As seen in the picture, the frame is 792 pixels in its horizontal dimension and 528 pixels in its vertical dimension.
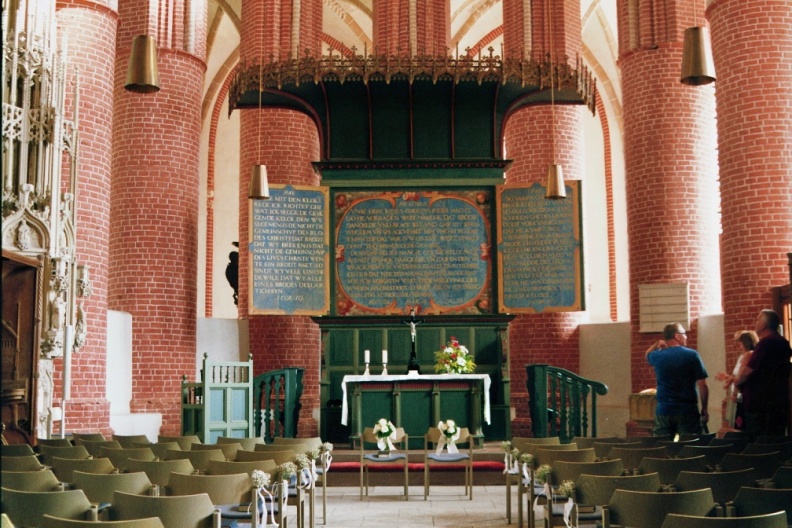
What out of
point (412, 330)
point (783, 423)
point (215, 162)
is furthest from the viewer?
point (215, 162)

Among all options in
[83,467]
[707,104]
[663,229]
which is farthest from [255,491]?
[707,104]

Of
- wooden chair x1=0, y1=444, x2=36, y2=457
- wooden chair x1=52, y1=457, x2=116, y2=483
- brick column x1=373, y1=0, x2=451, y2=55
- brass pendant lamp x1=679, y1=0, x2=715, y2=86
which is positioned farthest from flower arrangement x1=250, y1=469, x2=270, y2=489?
brick column x1=373, y1=0, x2=451, y2=55

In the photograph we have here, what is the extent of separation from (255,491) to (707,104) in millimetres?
12468

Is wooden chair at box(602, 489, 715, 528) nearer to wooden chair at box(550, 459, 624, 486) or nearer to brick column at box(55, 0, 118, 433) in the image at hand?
wooden chair at box(550, 459, 624, 486)

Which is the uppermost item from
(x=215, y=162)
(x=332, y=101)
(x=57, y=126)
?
(x=215, y=162)

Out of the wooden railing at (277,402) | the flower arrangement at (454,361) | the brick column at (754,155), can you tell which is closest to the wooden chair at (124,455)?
the wooden railing at (277,402)

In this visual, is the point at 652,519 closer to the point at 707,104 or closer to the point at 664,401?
the point at 664,401

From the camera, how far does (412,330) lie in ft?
43.2

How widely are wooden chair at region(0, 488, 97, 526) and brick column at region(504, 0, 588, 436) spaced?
43.6 ft

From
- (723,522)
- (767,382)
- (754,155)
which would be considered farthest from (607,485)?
→ (754,155)

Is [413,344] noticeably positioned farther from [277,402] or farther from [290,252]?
[290,252]

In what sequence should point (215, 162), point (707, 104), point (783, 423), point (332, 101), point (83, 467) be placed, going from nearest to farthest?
point (83, 467)
point (783, 423)
point (332, 101)
point (707, 104)
point (215, 162)

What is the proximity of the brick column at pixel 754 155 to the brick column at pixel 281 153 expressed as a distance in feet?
26.7

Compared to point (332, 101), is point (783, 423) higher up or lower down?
lower down
